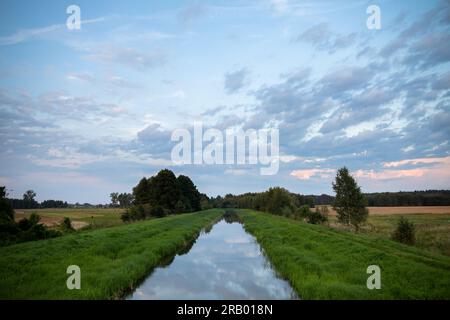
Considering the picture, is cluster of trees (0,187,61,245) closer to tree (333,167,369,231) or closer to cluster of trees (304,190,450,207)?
tree (333,167,369,231)

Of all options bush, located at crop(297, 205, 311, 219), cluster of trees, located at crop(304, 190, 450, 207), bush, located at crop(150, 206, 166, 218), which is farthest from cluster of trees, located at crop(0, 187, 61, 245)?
cluster of trees, located at crop(304, 190, 450, 207)

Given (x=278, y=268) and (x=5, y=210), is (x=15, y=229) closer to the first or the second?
(x=5, y=210)

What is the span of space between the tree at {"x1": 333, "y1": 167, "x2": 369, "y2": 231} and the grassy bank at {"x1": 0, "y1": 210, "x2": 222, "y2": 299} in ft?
72.9

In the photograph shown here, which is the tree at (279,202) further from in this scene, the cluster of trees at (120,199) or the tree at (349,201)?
the cluster of trees at (120,199)

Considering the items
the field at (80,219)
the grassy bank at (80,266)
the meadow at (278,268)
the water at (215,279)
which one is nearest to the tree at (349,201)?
the meadow at (278,268)

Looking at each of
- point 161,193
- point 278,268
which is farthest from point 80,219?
point 278,268

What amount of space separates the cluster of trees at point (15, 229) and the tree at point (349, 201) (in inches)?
1143

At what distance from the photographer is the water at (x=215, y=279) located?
50.5 ft

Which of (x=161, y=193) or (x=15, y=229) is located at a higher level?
(x=161, y=193)

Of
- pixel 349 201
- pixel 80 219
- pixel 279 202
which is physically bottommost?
pixel 80 219

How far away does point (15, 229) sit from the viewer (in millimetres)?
25859

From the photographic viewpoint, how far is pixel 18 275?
14711mm

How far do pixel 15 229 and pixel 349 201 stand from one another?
105 feet
